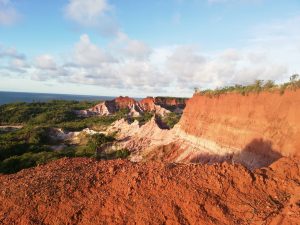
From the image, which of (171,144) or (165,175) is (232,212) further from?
(171,144)

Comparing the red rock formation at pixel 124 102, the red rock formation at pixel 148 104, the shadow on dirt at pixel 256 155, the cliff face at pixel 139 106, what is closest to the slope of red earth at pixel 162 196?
the shadow on dirt at pixel 256 155

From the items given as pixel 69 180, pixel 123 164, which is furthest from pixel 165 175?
pixel 69 180

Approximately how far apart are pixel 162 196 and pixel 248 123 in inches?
730

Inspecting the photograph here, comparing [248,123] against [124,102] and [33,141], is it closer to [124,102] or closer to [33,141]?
[33,141]

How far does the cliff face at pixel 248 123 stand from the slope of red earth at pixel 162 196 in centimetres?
1191

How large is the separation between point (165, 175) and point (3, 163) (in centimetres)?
2480

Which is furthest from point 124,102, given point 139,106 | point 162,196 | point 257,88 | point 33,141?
point 162,196

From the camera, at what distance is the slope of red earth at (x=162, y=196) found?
9.63 meters

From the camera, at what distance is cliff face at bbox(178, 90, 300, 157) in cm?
2308

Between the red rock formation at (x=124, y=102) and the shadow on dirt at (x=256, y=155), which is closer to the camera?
the shadow on dirt at (x=256, y=155)

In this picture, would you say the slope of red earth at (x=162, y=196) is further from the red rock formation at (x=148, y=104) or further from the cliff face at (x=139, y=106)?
the red rock formation at (x=148, y=104)

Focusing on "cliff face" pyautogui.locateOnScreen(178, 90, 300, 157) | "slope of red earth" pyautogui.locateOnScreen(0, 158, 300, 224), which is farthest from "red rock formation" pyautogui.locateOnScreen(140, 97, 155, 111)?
"slope of red earth" pyautogui.locateOnScreen(0, 158, 300, 224)

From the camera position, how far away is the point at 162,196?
10312mm

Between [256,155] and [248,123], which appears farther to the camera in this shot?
[248,123]
